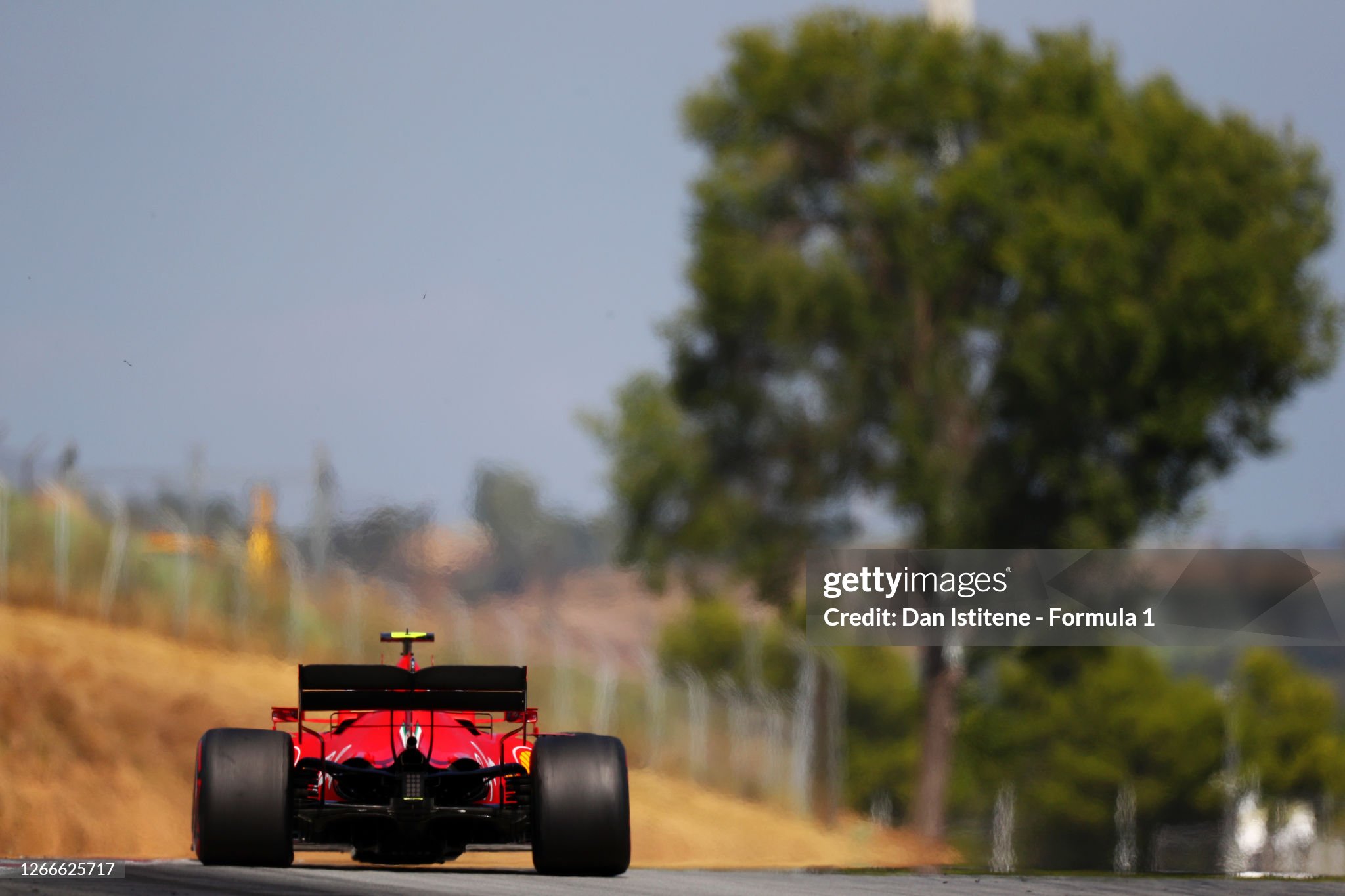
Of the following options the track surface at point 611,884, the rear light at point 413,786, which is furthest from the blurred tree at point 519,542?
the rear light at point 413,786

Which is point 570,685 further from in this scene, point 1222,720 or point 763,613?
point 1222,720

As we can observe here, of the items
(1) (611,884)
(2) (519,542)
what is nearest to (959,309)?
(2) (519,542)

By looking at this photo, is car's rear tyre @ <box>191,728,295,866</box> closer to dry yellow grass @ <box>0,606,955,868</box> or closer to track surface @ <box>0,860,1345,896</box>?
track surface @ <box>0,860,1345,896</box>

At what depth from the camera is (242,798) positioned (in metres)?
12.1

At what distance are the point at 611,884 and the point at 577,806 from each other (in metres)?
1.90

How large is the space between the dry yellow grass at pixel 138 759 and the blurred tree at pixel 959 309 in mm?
4769

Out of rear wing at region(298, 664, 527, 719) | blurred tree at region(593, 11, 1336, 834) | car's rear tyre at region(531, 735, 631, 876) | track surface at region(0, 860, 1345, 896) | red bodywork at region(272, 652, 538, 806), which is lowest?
track surface at region(0, 860, 1345, 896)

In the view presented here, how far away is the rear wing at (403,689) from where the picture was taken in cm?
1328

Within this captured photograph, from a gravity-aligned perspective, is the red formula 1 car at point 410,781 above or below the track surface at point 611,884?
above

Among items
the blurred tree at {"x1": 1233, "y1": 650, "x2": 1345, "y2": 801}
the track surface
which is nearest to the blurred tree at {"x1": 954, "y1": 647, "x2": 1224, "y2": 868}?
the blurred tree at {"x1": 1233, "y1": 650, "x2": 1345, "y2": 801}

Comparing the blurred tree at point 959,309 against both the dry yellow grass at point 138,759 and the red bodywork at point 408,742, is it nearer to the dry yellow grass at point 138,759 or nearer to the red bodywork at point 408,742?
the dry yellow grass at point 138,759

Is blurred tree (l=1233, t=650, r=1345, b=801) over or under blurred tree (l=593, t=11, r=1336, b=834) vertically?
under

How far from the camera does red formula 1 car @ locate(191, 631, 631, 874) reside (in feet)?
39.8

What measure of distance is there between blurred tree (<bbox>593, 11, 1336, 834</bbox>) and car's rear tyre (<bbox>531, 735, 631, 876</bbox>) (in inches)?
892
